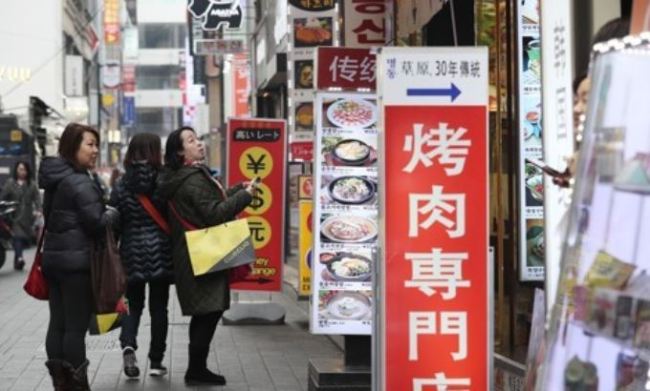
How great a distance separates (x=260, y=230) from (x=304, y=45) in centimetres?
293

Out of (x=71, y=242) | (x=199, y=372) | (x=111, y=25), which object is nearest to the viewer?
(x=71, y=242)

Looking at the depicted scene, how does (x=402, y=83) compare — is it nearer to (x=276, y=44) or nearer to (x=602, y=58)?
(x=602, y=58)

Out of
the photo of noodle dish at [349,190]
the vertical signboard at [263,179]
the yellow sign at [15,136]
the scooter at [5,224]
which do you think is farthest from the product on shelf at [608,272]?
the yellow sign at [15,136]

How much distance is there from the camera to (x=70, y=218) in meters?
7.52

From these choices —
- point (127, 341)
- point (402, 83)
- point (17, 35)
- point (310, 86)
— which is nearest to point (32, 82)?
point (17, 35)

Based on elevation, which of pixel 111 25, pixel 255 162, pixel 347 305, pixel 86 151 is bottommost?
pixel 347 305

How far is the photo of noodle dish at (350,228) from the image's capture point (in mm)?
8500

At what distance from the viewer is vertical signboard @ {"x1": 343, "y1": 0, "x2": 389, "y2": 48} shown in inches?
433

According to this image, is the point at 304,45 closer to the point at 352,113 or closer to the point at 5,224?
the point at 352,113

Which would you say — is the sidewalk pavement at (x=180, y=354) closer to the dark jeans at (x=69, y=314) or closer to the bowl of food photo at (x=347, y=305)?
the bowl of food photo at (x=347, y=305)

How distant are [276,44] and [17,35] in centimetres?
2782

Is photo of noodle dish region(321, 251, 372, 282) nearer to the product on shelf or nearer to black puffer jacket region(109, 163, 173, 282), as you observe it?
black puffer jacket region(109, 163, 173, 282)

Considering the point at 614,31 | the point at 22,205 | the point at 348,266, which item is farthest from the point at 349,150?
the point at 22,205

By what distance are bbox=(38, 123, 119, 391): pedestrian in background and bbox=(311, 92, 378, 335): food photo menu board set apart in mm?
1602
